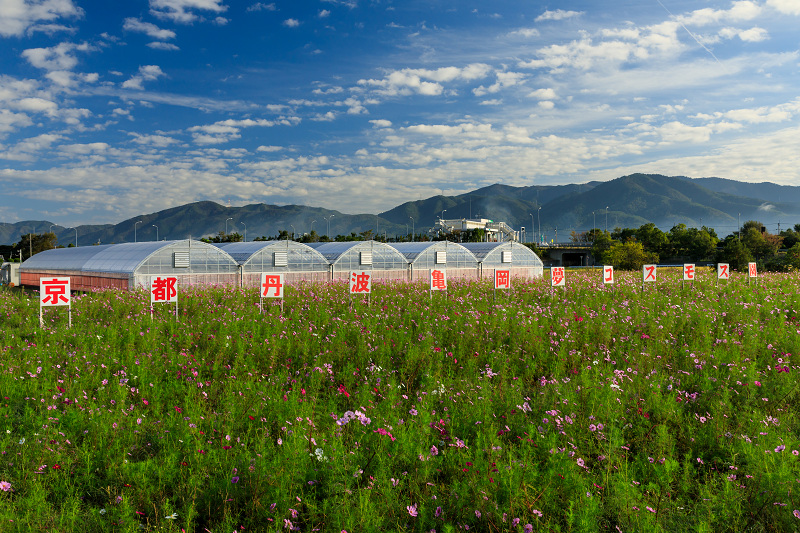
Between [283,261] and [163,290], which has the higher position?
[283,261]

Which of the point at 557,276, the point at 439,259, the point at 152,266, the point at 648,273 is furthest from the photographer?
the point at 439,259

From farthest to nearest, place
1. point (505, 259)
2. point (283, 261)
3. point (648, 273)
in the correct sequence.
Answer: point (505, 259)
point (283, 261)
point (648, 273)

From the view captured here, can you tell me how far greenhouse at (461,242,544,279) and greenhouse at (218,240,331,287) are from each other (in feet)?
39.9

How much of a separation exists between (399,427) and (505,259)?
3232 centimetres

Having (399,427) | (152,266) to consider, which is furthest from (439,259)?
(399,427)

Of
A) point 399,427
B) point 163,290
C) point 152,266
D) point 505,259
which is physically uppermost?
point 505,259

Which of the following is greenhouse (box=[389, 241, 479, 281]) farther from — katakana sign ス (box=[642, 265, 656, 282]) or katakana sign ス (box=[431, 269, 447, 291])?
katakana sign ス (box=[642, 265, 656, 282])

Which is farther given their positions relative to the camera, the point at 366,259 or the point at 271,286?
the point at 366,259

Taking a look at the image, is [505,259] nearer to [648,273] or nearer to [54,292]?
[648,273]

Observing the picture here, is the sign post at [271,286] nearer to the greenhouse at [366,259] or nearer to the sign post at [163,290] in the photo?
the sign post at [163,290]

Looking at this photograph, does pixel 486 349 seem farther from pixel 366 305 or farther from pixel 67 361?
pixel 67 361

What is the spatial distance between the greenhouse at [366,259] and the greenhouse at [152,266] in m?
6.17

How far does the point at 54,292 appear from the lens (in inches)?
487

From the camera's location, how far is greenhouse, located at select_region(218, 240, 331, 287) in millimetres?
28312
